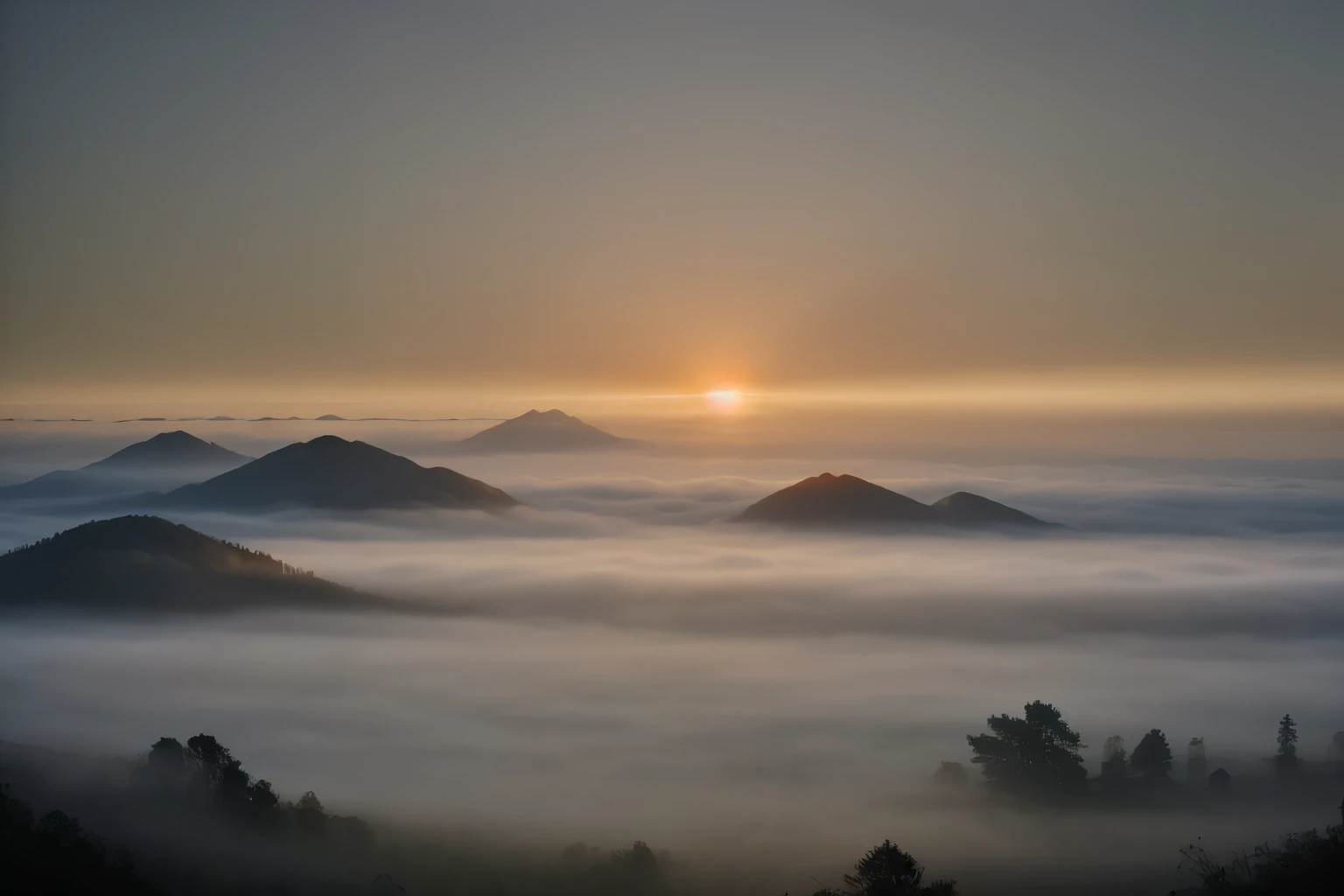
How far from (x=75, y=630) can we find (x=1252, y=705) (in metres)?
108

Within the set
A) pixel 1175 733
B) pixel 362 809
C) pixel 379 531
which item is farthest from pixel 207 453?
pixel 1175 733

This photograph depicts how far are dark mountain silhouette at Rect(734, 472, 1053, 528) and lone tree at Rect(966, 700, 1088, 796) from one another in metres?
106

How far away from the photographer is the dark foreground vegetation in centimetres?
2589

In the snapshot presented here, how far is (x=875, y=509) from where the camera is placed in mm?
153500

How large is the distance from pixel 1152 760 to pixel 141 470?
195 m

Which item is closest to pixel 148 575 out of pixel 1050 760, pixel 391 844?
pixel 391 844

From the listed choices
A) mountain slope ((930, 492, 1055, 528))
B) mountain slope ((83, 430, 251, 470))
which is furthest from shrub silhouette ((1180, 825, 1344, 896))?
mountain slope ((83, 430, 251, 470))

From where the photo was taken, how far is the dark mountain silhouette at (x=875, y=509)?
152 m

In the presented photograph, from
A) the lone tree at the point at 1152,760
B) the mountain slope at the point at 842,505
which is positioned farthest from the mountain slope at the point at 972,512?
the lone tree at the point at 1152,760

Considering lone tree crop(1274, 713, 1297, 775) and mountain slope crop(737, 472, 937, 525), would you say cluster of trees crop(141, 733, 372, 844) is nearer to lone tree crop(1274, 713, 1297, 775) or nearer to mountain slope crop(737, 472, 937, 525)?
lone tree crop(1274, 713, 1297, 775)

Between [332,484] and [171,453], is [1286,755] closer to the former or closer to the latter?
[332,484]

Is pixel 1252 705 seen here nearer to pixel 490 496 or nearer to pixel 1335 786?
pixel 1335 786

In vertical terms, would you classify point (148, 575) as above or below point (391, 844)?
above

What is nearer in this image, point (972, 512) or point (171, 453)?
point (972, 512)
